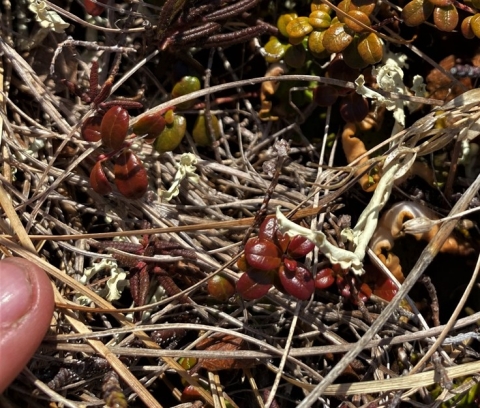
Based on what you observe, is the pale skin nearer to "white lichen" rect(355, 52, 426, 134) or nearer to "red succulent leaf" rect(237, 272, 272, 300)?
"red succulent leaf" rect(237, 272, 272, 300)

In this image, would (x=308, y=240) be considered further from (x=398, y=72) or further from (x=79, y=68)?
(x=79, y=68)

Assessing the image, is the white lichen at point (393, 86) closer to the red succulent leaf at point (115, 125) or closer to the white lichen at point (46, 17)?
the red succulent leaf at point (115, 125)

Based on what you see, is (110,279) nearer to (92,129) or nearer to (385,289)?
(92,129)

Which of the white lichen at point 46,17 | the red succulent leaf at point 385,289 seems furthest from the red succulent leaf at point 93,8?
the red succulent leaf at point 385,289

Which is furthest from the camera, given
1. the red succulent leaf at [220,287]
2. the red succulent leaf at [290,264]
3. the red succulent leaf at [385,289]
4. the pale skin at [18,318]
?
the red succulent leaf at [385,289]

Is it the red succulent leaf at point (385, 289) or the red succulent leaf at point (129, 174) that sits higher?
the red succulent leaf at point (129, 174)

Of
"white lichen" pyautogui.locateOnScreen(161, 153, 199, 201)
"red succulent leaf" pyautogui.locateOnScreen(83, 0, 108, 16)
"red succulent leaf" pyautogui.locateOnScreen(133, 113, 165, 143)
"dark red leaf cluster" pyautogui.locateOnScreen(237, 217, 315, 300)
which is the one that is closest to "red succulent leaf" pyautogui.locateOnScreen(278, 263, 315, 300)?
"dark red leaf cluster" pyautogui.locateOnScreen(237, 217, 315, 300)
